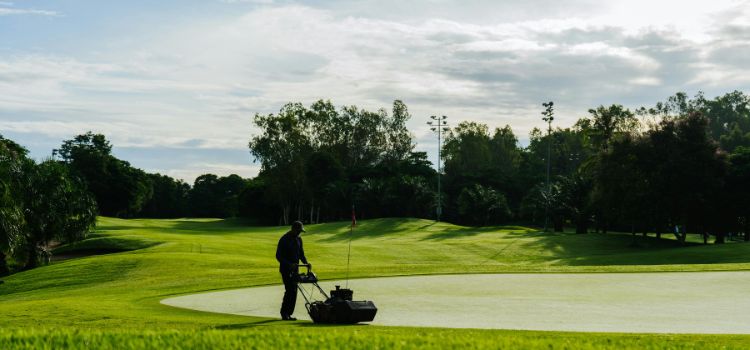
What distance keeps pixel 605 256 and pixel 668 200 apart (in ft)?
41.3

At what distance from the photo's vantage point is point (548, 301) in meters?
24.2

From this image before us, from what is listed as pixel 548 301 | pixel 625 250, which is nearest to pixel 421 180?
pixel 625 250

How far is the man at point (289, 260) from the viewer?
1863 centimetres

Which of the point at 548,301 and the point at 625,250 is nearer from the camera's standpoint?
the point at 548,301

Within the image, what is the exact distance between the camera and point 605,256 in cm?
6369

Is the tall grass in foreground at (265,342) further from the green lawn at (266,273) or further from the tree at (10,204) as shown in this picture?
the tree at (10,204)

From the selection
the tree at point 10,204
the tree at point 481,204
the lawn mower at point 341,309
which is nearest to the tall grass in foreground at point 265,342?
the lawn mower at point 341,309

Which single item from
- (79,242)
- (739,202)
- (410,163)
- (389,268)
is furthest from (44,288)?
(410,163)

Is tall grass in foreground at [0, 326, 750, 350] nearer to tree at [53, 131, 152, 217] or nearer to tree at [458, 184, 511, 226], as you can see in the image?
tree at [458, 184, 511, 226]

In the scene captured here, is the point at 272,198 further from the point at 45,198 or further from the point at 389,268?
the point at 389,268

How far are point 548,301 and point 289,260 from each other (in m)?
9.29

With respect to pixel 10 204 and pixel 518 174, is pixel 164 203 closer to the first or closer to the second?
pixel 518 174

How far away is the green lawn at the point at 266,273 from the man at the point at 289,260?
33.4 inches

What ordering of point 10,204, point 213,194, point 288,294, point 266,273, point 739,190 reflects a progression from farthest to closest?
point 213,194
point 739,190
point 10,204
point 266,273
point 288,294
